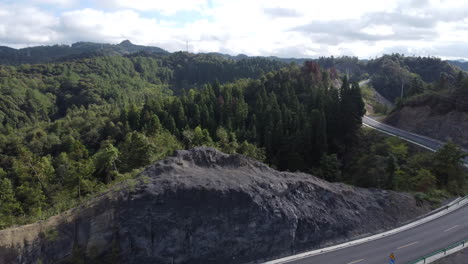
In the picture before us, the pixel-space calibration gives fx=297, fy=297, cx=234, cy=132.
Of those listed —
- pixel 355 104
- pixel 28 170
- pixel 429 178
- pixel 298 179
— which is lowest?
pixel 28 170

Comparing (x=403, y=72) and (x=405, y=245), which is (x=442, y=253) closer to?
(x=405, y=245)

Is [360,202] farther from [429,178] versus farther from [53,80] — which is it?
[53,80]

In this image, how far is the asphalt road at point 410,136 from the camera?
3931cm

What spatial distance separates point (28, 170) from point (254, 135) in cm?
3150

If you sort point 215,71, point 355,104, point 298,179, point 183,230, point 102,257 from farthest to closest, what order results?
point 215,71 < point 355,104 < point 298,179 < point 183,230 < point 102,257

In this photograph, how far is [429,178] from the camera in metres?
28.3

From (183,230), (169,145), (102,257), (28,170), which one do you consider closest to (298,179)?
(183,230)

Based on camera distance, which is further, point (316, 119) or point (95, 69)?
point (95, 69)

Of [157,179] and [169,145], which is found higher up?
[157,179]

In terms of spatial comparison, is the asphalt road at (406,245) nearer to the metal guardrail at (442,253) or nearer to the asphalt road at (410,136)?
the metal guardrail at (442,253)

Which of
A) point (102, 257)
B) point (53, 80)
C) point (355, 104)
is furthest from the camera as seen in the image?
point (53, 80)

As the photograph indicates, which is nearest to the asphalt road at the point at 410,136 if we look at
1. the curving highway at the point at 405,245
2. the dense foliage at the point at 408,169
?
the dense foliage at the point at 408,169

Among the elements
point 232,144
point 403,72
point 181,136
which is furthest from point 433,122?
point 403,72

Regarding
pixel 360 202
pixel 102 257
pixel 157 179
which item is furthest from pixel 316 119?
pixel 102 257
